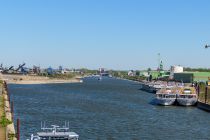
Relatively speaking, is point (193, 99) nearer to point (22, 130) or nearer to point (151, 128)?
point (151, 128)

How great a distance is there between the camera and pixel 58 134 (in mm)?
42500

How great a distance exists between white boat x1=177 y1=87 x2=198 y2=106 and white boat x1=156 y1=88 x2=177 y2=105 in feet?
4.39

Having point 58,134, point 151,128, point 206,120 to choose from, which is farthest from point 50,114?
point 58,134

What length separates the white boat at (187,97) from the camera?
105625mm

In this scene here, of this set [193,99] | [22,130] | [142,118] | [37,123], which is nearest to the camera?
[22,130]

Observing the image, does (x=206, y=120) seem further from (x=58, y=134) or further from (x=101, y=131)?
(x=58, y=134)

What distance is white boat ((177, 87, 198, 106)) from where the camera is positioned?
106m

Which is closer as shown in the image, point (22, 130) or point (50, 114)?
point (22, 130)

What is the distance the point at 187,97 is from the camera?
10750cm

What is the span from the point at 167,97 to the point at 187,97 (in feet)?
14.8

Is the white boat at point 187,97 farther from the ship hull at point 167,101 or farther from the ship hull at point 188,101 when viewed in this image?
the ship hull at point 167,101

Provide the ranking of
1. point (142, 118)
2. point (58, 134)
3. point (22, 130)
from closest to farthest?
point (58, 134) < point (22, 130) < point (142, 118)

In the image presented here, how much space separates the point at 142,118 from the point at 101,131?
797 inches

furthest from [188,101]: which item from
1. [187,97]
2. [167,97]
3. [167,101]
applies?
[167,97]
